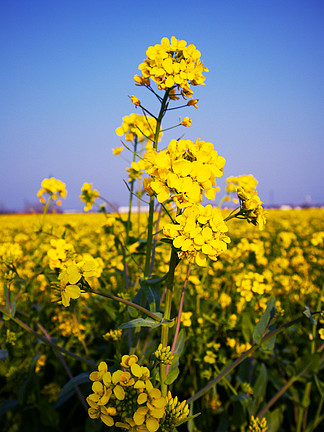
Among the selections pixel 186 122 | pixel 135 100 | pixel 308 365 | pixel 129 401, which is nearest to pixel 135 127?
pixel 135 100

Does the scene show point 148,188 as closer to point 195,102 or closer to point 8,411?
point 195,102

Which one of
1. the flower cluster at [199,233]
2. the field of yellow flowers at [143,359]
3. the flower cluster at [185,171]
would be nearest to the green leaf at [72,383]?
the field of yellow flowers at [143,359]

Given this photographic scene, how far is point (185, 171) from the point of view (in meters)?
1.07

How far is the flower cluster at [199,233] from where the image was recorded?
1028mm

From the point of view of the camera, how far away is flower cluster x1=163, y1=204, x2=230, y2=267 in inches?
40.5

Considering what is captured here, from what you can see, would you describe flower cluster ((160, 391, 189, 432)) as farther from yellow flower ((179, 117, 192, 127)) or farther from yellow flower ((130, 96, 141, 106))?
yellow flower ((130, 96, 141, 106))

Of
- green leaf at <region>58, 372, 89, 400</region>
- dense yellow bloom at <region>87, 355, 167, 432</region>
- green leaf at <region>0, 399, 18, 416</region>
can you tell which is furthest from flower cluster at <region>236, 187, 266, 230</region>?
green leaf at <region>0, 399, 18, 416</region>

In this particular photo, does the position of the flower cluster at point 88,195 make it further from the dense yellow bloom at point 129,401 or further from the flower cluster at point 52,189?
the dense yellow bloom at point 129,401

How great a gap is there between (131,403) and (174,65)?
1.40 metres

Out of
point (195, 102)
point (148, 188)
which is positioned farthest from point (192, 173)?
point (195, 102)

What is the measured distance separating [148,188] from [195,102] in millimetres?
676

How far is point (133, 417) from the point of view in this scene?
2.93 feet

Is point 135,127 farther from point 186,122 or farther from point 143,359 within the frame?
point 143,359

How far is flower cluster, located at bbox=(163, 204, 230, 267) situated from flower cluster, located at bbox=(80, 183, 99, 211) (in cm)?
156
